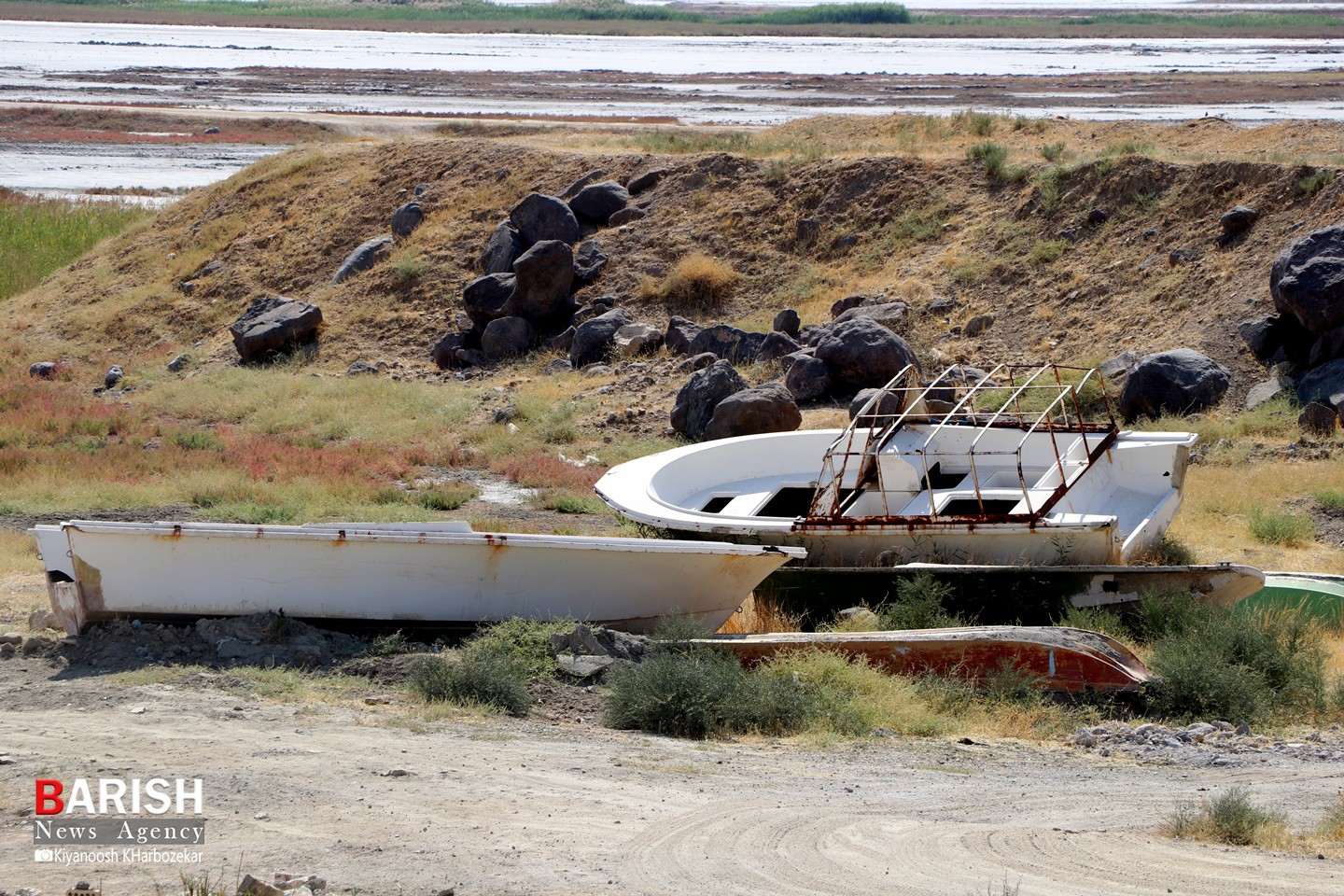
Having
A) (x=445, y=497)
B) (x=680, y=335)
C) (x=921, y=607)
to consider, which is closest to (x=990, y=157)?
(x=680, y=335)

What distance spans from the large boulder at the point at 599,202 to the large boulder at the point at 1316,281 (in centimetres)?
1404

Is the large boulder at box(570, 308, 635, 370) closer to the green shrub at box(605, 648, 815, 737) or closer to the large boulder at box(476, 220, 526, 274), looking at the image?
the large boulder at box(476, 220, 526, 274)

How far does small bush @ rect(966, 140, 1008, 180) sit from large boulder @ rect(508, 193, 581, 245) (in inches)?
321

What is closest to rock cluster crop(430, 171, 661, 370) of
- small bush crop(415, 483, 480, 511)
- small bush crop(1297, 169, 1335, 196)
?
small bush crop(415, 483, 480, 511)

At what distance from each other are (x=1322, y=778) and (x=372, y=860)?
4.95 meters

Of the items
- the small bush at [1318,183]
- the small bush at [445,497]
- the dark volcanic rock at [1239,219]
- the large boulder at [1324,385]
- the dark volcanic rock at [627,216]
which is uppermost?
the small bush at [1318,183]

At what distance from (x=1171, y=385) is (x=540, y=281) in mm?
11923

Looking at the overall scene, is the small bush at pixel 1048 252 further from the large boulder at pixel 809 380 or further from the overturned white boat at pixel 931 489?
the overturned white boat at pixel 931 489

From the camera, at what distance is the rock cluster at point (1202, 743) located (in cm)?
755

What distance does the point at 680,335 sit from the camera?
2247 centimetres

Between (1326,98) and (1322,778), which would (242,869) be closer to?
(1322,778)

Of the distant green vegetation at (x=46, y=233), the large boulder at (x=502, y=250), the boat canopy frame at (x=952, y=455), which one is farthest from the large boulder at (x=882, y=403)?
the distant green vegetation at (x=46, y=233)

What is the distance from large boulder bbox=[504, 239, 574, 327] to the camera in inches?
973

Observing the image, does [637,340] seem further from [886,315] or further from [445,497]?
[445,497]
